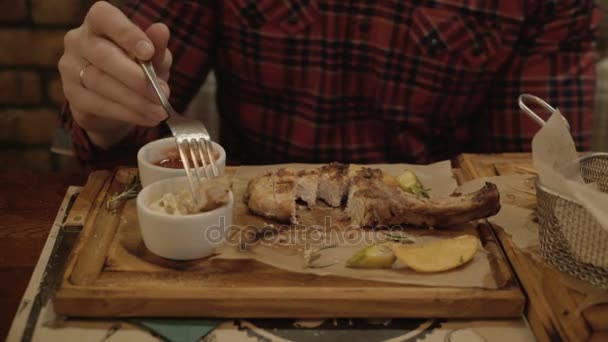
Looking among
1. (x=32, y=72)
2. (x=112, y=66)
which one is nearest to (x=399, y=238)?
(x=112, y=66)

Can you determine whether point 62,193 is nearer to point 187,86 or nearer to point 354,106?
point 187,86

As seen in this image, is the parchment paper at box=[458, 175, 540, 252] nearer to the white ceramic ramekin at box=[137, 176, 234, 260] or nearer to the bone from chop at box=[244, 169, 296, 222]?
the bone from chop at box=[244, 169, 296, 222]

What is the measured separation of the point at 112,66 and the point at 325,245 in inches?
25.6

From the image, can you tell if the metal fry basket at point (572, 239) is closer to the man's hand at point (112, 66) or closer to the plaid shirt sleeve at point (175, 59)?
the man's hand at point (112, 66)

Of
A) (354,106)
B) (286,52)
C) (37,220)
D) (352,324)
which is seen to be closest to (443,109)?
(354,106)

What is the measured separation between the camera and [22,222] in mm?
1596

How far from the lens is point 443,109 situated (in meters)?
2.16

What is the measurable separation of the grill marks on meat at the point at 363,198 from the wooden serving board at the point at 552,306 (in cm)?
11

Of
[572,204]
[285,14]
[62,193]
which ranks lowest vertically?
[62,193]

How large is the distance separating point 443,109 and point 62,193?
46.9 inches

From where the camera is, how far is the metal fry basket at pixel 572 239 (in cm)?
118

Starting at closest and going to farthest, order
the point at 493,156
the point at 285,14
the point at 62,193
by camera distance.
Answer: the point at 62,193
the point at 493,156
the point at 285,14

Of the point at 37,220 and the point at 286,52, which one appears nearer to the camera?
the point at 37,220

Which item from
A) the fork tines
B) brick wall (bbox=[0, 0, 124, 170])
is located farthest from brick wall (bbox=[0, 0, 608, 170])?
the fork tines
